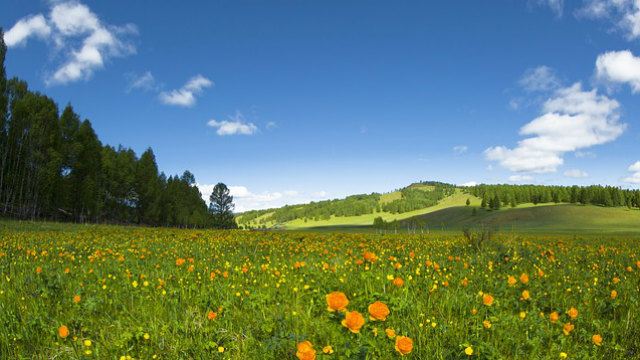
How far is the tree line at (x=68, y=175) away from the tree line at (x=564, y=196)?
12180 centimetres

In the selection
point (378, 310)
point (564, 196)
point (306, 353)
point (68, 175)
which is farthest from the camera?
point (564, 196)

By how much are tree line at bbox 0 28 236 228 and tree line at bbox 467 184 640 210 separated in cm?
12180

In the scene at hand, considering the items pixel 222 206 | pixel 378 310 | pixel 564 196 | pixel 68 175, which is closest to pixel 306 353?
pixel 378 310

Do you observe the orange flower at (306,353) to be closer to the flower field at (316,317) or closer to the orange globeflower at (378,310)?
the flower field at (316,317)

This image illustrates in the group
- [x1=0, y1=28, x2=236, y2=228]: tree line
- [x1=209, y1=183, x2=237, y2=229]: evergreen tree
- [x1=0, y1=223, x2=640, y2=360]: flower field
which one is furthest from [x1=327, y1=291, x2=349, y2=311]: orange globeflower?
[x1=209, y1=183, x2=237, y2=229]: evergreen tree

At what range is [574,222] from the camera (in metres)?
82.2

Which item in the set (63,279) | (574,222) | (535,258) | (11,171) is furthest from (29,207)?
(574,222)

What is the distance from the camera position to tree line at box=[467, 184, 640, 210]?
109 m

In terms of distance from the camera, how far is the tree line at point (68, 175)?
32281 mm

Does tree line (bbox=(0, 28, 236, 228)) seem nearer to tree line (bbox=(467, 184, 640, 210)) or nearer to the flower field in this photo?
the flower field

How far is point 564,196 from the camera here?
12731 cm

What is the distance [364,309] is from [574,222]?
343ft

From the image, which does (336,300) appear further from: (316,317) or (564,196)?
(564,196)

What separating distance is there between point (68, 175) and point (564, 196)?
161 metres
